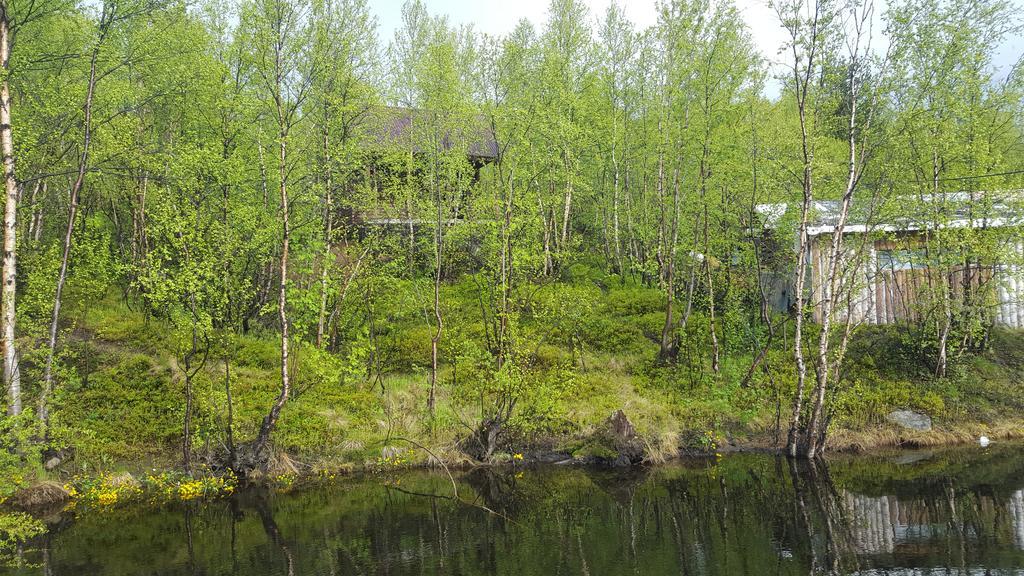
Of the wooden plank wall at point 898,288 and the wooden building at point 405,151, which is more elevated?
the wooden building at point 405,151

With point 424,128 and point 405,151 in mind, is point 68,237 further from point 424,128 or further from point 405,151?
point 424,128

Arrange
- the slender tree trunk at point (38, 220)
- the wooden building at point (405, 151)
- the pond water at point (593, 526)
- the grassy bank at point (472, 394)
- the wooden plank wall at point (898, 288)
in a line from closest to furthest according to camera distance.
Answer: the pond water at point (593, 526)
the grassy bank at point (472, 394)
the slender tree trunk at point (38, 220)
the wooden building at point (405, 151)
the wooden plank wall at point (898, 288)

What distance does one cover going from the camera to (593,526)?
1200 cm

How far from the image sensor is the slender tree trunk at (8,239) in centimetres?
1284

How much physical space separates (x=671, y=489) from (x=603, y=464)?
2984 millimetres

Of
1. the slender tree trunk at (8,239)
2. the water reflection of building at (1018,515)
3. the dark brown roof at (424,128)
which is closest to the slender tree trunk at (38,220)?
the slender tree trunk at (8,239)

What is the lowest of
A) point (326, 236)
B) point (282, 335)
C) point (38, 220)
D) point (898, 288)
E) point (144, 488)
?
point (144, 488)

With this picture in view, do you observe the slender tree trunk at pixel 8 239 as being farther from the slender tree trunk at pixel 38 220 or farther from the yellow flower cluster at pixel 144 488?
the slender tree trunk at pixel 38 220

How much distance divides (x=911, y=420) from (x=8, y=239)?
23.6 metres

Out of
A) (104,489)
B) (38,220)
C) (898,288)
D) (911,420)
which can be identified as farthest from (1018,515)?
(38,220)

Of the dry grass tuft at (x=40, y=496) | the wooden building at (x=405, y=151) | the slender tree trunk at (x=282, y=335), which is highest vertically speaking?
the wooden building at (x=405, y=151)

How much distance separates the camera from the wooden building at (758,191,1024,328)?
18312mm

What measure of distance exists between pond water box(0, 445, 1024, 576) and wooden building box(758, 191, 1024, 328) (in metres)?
5.11

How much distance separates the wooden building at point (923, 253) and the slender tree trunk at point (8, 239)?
1942cm
